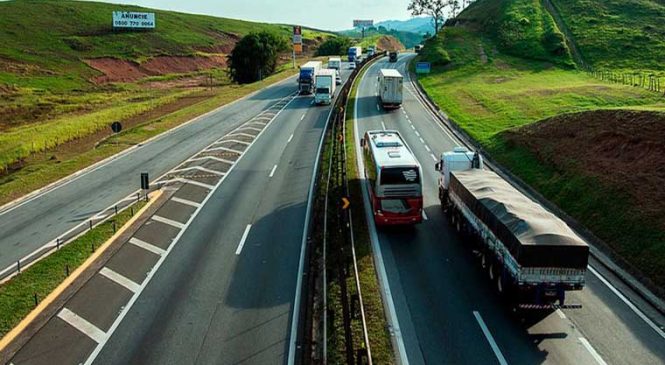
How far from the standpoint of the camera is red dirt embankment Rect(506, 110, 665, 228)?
83.2 feet

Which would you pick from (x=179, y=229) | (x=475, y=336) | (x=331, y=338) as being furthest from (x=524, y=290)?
(x=179, y=229)

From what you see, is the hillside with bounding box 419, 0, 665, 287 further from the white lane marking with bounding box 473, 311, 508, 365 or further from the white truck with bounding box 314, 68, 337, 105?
the white truck with bounding box 314, 68, 337, 105

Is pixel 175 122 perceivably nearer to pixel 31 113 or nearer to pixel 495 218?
pixel 31 113

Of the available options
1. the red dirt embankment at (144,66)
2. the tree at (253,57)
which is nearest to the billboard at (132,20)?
the red dirt embankment at (144,66)

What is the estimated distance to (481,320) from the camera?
18.1 metres

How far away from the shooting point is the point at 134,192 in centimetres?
3241

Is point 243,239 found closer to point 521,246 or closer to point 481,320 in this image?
point 481,320

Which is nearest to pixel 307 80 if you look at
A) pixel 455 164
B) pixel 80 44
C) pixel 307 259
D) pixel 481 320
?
pixel 455 164

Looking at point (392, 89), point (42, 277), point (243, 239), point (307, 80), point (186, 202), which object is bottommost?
point (42, 277)

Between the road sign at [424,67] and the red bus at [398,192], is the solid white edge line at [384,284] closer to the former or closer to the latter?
the red bus at [398,192]

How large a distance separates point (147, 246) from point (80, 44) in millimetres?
127735

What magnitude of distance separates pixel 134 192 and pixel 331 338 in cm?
2007

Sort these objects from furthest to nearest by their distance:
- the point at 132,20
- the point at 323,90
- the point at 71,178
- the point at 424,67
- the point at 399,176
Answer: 1. the point at 132,20
2. the point at 424,67
3. the point at 323,90
4. the point at 71,178
5. the point at 399,176

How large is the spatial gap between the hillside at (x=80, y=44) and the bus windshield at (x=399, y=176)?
89430 millimetres
